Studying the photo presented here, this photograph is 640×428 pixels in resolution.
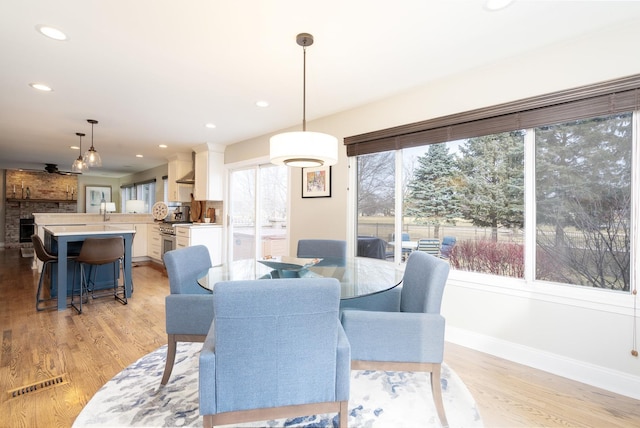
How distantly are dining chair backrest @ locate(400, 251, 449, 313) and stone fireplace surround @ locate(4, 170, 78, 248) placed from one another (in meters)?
11.0

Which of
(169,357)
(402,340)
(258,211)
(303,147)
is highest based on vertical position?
(303,147)

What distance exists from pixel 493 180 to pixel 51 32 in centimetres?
341

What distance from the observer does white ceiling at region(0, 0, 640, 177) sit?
1.78m

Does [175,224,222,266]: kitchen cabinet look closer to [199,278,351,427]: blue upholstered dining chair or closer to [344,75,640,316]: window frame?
[344,75,640,316]: window frame

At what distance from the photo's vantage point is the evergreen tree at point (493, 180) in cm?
244

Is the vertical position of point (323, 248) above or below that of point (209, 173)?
below

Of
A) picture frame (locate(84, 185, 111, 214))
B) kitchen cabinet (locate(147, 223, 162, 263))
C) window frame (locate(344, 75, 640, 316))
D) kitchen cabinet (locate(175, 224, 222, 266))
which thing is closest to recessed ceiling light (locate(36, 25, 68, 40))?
window frame (locate(344, 75, 640, 316))

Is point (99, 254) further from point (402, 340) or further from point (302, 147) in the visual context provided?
point (402, 340)

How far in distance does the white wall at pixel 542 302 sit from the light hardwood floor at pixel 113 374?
0.41 ft

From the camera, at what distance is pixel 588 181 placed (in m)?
2.12

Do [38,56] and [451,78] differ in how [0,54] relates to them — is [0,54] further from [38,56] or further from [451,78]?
[451,78]

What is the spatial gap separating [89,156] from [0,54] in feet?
5.66

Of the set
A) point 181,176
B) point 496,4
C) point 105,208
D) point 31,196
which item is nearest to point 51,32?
point 496,4

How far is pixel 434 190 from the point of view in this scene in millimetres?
2918
